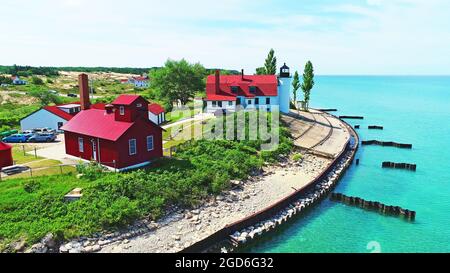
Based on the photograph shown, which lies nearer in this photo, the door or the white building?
the door

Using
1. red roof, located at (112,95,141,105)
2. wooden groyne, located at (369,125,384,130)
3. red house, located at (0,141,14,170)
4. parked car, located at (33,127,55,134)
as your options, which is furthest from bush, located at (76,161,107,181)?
wooden groyne, located at (369,125,384,130)

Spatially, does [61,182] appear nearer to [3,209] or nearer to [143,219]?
[3,209]

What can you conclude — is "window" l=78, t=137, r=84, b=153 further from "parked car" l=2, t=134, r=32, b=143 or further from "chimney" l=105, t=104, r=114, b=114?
"parked car" l=2, t=134, r=32, b=143

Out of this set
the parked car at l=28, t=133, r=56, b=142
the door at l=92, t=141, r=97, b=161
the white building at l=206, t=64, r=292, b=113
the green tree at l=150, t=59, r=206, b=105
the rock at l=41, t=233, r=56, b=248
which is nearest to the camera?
the rock at l=41, t=233, r=56, b=248

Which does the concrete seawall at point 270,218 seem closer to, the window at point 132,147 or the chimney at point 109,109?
the window at point 132,147

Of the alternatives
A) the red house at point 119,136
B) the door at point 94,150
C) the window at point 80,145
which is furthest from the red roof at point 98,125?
the door at point 94,150

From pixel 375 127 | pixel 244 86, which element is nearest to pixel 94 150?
pixel 244 86

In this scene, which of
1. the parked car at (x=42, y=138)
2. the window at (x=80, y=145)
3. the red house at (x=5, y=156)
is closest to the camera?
the red house at (x=5, y=156)
